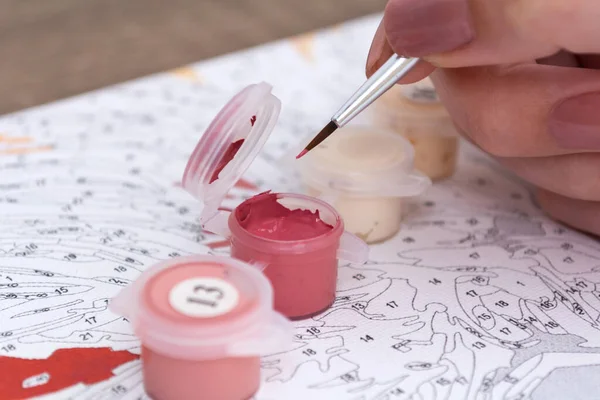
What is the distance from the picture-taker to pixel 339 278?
59cm

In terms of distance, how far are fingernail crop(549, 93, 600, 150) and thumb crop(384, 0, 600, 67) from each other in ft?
0.20

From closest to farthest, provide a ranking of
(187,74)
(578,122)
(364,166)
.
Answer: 1. (578,122)
2. (364,166)
3. (187,74)

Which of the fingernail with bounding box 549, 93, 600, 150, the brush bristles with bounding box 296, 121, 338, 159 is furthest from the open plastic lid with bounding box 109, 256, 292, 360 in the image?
the fingernail with bounding box 549, 93, 600, 150

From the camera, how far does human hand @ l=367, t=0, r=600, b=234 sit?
0.46m

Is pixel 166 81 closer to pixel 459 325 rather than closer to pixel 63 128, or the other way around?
pixel 63 128

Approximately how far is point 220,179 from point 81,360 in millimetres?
154

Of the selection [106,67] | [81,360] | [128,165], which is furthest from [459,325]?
[106,67]

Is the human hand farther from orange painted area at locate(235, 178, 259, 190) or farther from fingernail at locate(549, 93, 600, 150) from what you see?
orange painted area at locate(235, 178, 259, 190)

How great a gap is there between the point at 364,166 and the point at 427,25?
0.60 ft

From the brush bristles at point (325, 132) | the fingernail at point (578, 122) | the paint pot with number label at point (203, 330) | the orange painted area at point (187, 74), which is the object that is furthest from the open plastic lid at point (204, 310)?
the orange painted area at point (187, 74)

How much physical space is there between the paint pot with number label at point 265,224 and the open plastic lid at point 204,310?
0.15 ft

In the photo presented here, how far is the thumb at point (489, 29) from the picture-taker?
449 mm

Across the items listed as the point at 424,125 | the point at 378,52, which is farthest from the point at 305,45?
the point at 378,52

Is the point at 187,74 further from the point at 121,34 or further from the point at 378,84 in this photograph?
the point at 378,84
